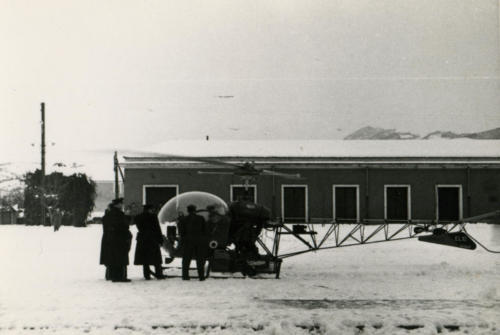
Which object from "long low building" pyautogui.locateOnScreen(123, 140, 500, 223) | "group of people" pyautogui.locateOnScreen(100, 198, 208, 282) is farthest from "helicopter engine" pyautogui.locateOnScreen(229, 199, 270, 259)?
"long low building" pyautogui.locateOnScreen(123, 140, 500, 223)

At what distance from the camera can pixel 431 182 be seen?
2825 centimetres

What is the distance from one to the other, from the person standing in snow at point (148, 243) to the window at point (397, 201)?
718 inches

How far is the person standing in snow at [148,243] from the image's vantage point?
11.8m

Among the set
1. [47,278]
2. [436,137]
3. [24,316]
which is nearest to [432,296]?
[24,316]

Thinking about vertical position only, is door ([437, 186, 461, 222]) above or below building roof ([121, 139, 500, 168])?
below

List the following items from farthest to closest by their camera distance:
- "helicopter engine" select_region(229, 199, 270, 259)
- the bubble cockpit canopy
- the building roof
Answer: the building roof → the bubble cockpit canopy → "helicopter engine" select_region(229, 199, 270, 259)

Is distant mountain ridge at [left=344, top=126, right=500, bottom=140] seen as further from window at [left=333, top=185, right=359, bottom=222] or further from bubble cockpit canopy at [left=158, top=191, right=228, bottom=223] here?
bubble cockpit canopy at [left=158, top=191, right=228, bottom=223]

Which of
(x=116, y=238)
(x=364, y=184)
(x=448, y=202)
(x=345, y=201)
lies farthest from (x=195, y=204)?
(x=448, y=202)

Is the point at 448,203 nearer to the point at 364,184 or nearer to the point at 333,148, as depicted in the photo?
the point at 364,184

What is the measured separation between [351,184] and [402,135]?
7.83 m

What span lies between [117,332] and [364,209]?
2220cm

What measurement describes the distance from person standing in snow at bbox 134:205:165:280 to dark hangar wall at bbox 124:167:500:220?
16.0 meters

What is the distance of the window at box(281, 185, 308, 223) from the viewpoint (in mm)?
28344

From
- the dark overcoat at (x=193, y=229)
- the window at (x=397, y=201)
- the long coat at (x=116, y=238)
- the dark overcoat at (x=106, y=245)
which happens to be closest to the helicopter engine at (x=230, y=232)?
the dark overcoat at (x=193, y=229)
